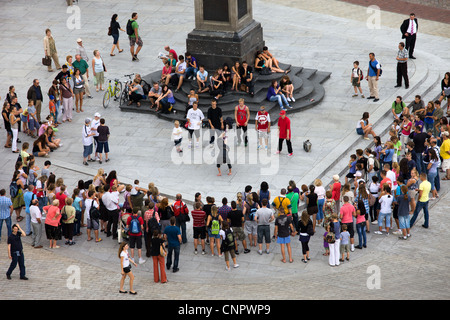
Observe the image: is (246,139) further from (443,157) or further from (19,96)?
(19,96)

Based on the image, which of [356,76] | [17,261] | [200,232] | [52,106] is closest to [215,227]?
[200,232]

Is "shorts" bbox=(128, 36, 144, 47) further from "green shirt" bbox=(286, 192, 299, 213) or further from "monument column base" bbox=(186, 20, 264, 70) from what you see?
"green shirt" bbox=(286, 192, 299, 213)

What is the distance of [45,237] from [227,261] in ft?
16.9

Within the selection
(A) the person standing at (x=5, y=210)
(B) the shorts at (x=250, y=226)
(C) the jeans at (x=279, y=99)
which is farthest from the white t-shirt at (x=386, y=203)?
(A) the person standing at (x=5, y=210)

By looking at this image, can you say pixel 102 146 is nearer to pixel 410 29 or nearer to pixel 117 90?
pixel 117 90

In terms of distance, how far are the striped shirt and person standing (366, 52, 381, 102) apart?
43.9ft

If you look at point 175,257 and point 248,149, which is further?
point 248,149

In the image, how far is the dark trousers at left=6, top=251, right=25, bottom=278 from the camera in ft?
74.5

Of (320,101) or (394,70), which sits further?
(394,70)

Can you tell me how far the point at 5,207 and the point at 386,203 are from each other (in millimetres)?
9776

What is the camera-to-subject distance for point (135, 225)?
77.6 ft

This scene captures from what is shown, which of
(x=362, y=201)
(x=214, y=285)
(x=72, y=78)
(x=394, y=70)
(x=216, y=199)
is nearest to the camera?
(x=214, y=285)

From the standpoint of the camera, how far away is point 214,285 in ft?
74.9

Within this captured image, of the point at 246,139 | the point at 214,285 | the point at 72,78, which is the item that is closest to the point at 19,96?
the point at 72,78
